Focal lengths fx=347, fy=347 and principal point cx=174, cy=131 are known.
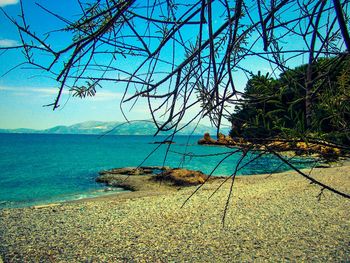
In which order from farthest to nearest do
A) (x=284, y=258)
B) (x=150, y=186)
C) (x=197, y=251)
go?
(x=150, y=186) → (x=197, y=251) → (x=284, y=258)

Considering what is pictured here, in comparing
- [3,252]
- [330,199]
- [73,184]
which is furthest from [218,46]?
[73,184]

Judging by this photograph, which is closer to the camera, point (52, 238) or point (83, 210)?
point (52, 238)

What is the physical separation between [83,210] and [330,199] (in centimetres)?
836

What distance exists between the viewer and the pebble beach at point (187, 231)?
6.91m

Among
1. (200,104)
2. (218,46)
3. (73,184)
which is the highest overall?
(218,46)

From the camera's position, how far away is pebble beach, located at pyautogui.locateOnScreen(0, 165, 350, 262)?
22.7 feet

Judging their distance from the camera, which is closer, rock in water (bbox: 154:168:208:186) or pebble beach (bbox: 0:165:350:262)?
pebble beach (bbox: 0:165:350:262)

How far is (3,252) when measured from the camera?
25.2ft

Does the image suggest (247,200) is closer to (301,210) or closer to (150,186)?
(301,210)

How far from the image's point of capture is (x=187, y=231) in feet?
27.8

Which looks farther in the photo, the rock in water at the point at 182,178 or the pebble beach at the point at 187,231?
the rock in water at the point at 182,178

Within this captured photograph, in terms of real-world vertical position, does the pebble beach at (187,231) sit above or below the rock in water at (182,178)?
above

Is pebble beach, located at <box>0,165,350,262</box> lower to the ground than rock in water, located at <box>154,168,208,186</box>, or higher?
higher

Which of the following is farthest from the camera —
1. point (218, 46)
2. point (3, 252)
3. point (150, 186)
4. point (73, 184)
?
point (73, 184)
